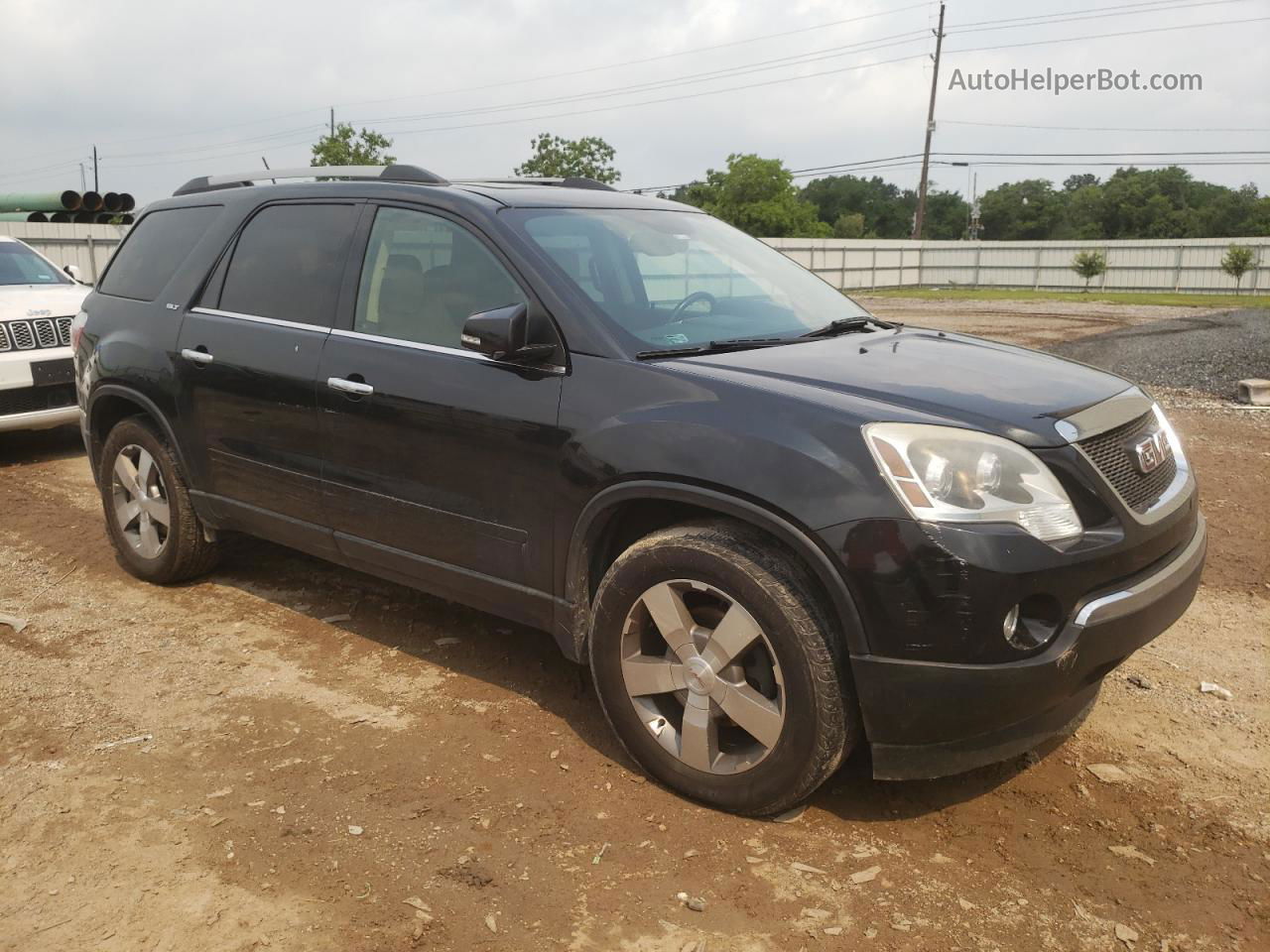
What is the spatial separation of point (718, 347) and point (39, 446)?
772cm

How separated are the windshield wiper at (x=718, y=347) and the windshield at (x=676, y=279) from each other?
3 cm

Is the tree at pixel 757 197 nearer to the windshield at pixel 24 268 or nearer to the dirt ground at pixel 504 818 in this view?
the windshield at pixel 24 268

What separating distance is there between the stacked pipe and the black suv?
1820 centimetres

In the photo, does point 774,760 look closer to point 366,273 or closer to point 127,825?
point 127,825

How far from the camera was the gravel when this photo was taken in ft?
40.5

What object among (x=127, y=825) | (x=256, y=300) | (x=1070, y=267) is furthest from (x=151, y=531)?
(x=1070, y=267)

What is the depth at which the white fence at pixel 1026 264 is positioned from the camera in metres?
44.1

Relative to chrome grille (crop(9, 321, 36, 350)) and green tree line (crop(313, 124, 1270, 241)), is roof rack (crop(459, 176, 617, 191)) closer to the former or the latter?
chrome grille (crop(9, 321, 36, 350))

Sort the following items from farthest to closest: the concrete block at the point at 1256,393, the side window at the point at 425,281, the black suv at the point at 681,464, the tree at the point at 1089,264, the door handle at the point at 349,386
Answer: the tree at the point at 1089,264 → the concrete block at the point at 1256,393 → the door handle at the point at 349,386 → the side window at the point at 425,281 → the black suv at the point at 681,464

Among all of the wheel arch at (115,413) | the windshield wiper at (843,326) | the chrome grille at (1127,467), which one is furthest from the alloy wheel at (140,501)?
the chrome grille at (1127,467)

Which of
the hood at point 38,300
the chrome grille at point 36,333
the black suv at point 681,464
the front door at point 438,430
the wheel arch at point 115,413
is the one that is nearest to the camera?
the black suv at point 681,464

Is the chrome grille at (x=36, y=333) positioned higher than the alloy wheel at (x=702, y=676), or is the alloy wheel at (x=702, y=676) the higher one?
the chrome grille at (x=36, y=333)

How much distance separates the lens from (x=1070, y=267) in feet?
157

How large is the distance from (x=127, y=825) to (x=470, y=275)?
6.77 ft
